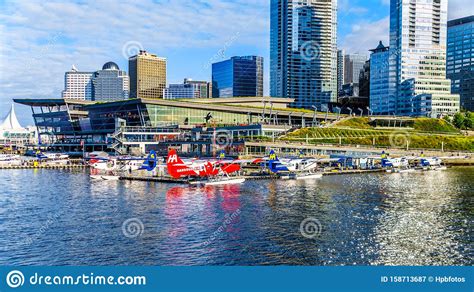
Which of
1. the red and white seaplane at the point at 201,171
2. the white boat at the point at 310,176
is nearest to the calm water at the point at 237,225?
the red and white seaplane at the point at 201,171

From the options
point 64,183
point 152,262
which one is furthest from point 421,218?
point 64,183

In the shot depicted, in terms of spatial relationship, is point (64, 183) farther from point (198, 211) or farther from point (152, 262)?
point (152, 262)

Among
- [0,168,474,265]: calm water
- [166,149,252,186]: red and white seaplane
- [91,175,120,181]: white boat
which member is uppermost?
[166,149,252,186]: red and white seaplane

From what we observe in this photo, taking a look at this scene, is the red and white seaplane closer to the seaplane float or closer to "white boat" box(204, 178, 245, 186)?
"white boat" box(204, 178, 245, 186)

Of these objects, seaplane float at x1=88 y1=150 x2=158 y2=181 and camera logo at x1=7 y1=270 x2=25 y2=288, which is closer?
camera logo at x1=7 y1=270 x2=25 y2=288

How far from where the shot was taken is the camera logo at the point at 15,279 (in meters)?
32.6

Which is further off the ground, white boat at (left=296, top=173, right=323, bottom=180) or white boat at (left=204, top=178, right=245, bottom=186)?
white boat at (left=204, top=178, right=245, bottom=186)

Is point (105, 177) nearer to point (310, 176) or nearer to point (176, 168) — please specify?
point (176, 168)

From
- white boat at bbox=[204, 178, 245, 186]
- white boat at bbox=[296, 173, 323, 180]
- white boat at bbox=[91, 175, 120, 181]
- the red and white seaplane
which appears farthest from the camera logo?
white boat at bbox=[296, 173, 323, 180]

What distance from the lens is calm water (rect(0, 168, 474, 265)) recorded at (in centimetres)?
4694

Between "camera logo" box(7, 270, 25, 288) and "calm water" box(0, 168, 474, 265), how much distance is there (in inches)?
451

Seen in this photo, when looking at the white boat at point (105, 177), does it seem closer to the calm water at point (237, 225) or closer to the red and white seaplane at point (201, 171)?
the red and white seaplane at point (201, 171)

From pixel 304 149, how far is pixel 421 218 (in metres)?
95.5

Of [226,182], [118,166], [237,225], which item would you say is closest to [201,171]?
[226,182]
